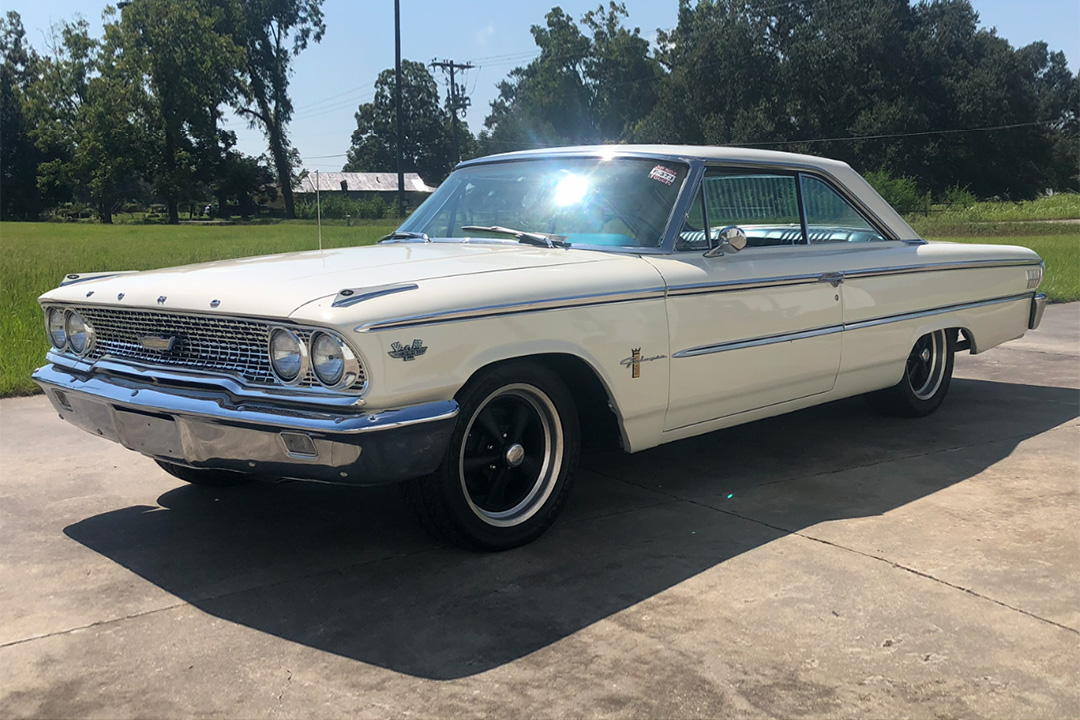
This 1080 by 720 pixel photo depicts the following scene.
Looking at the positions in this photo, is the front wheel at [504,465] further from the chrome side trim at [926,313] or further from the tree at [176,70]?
the tree at [176,70]

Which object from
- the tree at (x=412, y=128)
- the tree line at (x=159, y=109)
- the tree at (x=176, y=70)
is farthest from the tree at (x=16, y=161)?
the tree at (x=412, y=128)

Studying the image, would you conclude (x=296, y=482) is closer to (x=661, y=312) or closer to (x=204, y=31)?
(x=661, y=312)

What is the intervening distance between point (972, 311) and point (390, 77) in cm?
9911

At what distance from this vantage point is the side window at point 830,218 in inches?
188

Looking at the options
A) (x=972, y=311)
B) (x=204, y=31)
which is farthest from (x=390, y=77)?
(x=972, y=311)

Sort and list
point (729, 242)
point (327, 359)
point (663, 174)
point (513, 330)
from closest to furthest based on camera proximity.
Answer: point (327, 359)
point (513, 330)
point (729, 242)
point (663, 174)

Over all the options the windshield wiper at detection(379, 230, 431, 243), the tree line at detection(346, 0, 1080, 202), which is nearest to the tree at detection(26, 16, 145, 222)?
the tree line at detection(346, 0, 1080, 202)

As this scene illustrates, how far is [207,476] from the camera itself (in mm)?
4203

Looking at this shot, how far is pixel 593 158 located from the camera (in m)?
4.30

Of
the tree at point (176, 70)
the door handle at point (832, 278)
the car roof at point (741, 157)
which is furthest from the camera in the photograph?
the tree at point (176, 70)

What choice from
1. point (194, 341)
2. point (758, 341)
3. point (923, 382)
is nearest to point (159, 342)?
point (194, 341)

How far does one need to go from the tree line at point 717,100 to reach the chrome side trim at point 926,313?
39.5m

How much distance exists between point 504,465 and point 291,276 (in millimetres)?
995

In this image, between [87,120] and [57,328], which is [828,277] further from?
[87,120]
